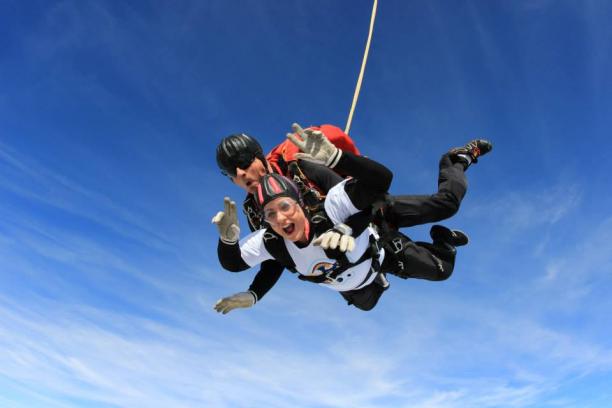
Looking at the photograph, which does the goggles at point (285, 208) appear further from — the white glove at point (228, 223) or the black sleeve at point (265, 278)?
the black sleeve at point (265, 278)

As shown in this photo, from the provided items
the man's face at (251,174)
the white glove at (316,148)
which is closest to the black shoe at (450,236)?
the man's face at (251,174)

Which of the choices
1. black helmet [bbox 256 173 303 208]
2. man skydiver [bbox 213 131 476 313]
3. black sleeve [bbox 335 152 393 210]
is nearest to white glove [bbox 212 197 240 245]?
man skydiver [bbox 213 131 476 313]

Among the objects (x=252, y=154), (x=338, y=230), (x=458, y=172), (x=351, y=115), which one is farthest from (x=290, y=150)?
(x=458, y=172)

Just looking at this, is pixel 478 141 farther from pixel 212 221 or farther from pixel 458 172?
pixel 212 221

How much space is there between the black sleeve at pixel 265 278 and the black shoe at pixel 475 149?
6.36 feet

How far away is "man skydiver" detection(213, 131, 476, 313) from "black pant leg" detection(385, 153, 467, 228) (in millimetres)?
269

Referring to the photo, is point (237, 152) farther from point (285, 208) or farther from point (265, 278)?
point (265, 278)

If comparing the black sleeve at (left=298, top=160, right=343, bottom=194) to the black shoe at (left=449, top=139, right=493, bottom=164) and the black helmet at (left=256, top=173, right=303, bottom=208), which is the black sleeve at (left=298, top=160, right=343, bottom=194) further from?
the black shoe at (left=449, top=139, right=493, bottom=164)

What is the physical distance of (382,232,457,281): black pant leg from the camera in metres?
3.98

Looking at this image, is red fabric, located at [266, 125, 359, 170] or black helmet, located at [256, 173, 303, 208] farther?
red fabric, located at [266, 125, 359, 170]

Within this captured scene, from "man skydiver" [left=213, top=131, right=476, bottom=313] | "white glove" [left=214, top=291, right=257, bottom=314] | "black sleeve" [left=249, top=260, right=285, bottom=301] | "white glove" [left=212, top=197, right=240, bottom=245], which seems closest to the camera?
"man skydiver" [left=213, top=131, right=476, bottom=313]

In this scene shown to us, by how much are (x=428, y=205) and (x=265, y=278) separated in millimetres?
1668

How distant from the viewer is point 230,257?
374 cm

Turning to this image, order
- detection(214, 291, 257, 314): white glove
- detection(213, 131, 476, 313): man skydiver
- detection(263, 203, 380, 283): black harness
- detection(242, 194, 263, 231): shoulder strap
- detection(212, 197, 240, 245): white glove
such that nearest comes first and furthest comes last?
detection(213, 131, 476, 313): man skydiver
detection(263, 203, 380, 283): black harness
detection(212, 197, 240, 245): white glove
detection(242, 194, 263, 231): shoulder strap
detection(214, 291, 257, 314): white glove
